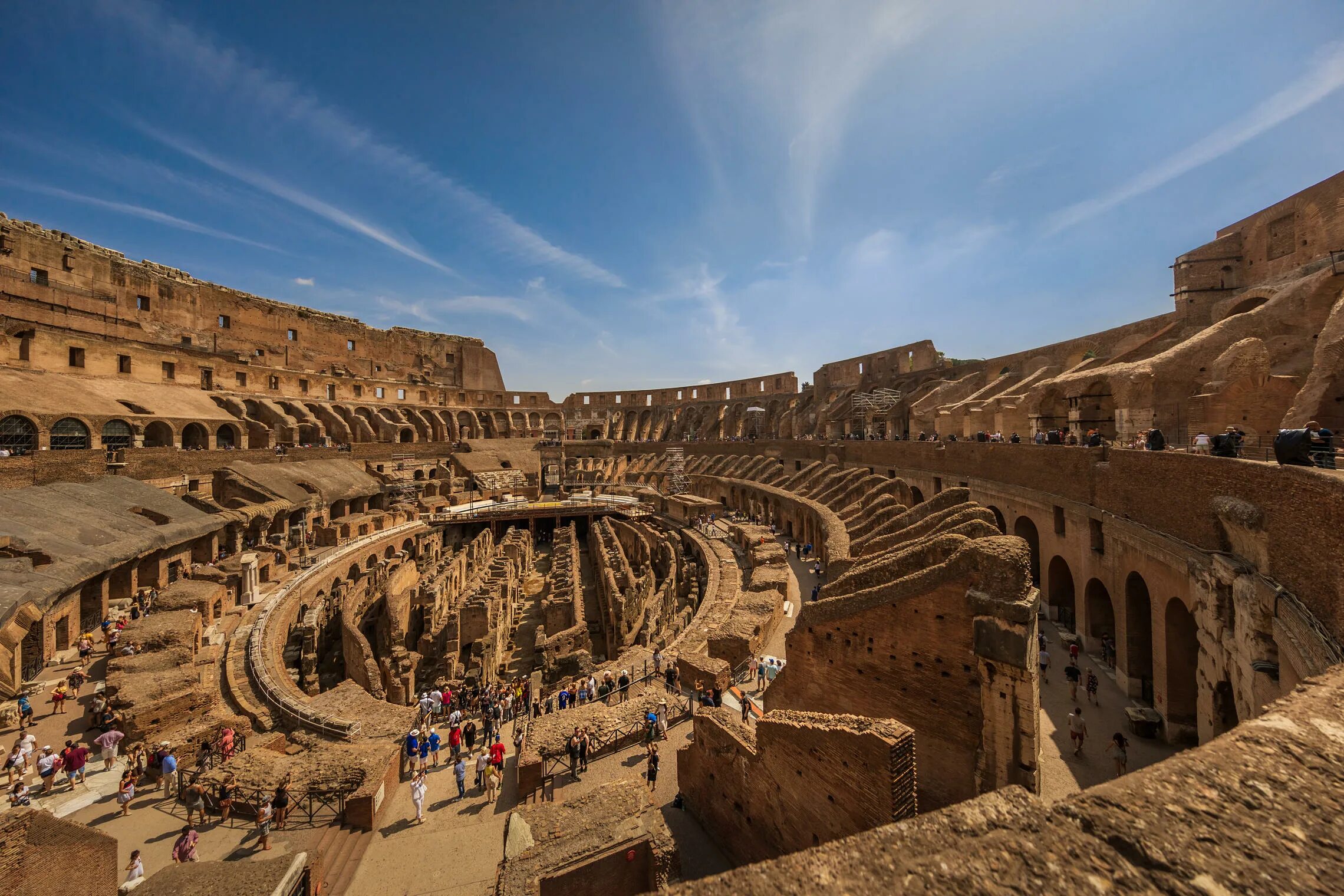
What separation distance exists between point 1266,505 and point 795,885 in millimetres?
8784

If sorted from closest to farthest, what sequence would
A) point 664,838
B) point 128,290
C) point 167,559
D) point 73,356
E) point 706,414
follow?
point 664,838
point 167,559
point 73,356
point 128,290
point 706,414

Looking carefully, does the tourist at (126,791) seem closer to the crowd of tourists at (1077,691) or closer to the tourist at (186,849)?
the tourist at (186,849)

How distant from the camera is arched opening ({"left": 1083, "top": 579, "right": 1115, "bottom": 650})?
1240 centimetres

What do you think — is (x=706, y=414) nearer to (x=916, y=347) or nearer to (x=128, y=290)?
(x=916, y=347)

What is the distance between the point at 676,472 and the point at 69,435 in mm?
30711

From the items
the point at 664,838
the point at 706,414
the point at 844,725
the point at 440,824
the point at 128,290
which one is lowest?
the point at 440,824

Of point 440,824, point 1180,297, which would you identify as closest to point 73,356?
point 440,824

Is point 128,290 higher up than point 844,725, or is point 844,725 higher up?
point 128,290

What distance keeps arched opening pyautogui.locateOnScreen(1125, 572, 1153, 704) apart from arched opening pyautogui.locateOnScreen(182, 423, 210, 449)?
37.8 metres

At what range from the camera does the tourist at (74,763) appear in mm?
8266

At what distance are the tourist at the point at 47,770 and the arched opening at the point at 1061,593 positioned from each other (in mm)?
20248

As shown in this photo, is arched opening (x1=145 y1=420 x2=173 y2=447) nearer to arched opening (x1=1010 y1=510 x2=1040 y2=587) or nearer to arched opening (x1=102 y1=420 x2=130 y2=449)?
arched opening (x1=102 y1=420 x2=130 y2=449)

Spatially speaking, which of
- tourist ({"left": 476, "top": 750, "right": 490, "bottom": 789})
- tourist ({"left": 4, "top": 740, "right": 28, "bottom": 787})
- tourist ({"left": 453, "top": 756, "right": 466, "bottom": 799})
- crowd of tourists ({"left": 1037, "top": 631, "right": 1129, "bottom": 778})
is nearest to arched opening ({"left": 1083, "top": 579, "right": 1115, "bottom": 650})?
crowd of tourists ({"left": 1037, "top": 631, "right": 1129, "bottom": 778})

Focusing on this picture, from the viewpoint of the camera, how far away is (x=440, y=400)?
5088 cm
